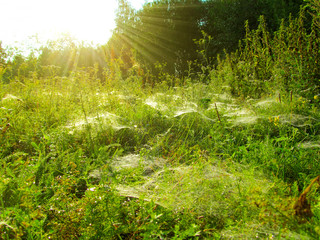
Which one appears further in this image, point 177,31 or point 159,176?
point 177,31

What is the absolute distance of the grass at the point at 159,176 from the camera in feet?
3.87

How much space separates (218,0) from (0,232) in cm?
1144

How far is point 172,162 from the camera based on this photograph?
2.03 meters

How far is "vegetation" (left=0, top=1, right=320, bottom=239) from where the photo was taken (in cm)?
120

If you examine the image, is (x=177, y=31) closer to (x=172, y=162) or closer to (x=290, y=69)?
(x=290, y=69)

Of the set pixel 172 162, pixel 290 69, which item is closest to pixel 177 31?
pixel 290 69

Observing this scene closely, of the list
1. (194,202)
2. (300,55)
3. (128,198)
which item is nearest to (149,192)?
(128,198)

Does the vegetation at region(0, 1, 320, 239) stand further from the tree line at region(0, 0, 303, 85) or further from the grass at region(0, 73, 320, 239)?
the tree line at region(0, 0, 303, 85)

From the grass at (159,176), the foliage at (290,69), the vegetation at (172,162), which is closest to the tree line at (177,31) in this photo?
the foliage at (290,69)

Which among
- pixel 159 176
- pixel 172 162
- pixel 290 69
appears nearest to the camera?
pixel 159 176

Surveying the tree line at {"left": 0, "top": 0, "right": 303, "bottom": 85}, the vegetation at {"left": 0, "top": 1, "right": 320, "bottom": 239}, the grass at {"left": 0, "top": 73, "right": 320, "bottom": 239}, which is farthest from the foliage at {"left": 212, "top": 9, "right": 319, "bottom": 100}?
the tree line at {"left": 0, "top": 0, "right": 303, "bottom": 85}

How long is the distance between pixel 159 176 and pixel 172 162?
37cm

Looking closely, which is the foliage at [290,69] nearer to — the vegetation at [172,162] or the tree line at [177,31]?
the vegetation at [172,162]

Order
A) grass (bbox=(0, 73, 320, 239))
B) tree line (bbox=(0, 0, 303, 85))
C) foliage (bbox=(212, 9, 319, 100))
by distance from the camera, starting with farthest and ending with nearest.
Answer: tree line (bbox=(0, 0, 303, 85)), foliage (bbox=(212, 9, 319, 100)), grass (bbox=(0, 73, 320, 239))
